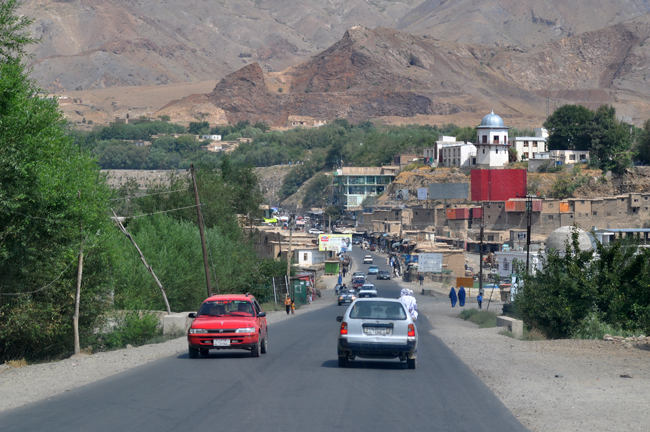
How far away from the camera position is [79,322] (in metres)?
23.5

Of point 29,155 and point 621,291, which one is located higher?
point 29,155

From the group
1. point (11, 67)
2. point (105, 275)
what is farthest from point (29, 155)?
point (105, 275)

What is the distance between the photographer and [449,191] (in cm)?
12231

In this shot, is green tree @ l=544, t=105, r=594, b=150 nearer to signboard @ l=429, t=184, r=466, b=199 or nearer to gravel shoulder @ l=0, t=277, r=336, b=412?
signboard @ l=429, t=184, r=466, b=199

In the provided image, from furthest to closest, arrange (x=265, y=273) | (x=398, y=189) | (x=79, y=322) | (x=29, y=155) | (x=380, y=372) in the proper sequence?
(x=398, y=189), (x=265, y=273), (x=79, y=322), (x=29, y=155), (x=380, y=372)

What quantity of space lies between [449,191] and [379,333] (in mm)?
108762

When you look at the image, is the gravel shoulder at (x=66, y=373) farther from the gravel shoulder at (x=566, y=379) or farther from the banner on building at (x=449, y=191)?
the banner on building at (x=449, y=191)

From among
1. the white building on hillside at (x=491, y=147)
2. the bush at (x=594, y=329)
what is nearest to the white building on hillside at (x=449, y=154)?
the white building on hillside at (x=491, y=147)

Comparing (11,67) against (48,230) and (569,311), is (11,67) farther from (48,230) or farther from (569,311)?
(569,311)

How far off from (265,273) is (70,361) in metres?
35.8

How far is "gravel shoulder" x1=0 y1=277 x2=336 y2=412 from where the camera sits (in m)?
13.1

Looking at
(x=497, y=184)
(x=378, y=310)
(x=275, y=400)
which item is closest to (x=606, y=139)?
(x=497, y=184)

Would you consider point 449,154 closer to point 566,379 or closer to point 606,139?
point 606,139

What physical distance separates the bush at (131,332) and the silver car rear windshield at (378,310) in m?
10.8
